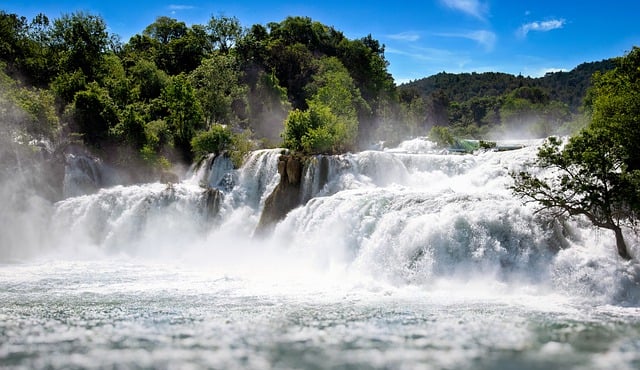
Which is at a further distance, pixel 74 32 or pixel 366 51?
pixel 366 51

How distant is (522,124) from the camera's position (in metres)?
96.9

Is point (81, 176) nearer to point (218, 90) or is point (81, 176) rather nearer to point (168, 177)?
point (168, 177)

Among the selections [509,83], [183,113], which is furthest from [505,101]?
[183,113]

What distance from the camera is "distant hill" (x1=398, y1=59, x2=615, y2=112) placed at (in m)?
161

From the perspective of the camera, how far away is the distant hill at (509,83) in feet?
Answer: 528

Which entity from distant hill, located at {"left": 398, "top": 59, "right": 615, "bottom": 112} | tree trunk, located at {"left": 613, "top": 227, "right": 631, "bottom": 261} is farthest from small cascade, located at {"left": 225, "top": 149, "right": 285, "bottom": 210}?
distant hill, located at {"left": 398, "top": 59, "right": 615, "bottom": 112}

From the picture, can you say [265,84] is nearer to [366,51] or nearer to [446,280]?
[366,51]

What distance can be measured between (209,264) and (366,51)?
45119 mm

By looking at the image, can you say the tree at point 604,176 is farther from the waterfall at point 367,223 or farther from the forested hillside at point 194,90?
the forested hillside at point 194,90

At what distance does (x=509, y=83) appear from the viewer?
16838 cm

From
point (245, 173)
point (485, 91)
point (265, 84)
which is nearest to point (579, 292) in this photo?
point (245, 173)

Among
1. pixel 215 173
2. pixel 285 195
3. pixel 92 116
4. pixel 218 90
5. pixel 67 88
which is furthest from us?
pixel 218 90

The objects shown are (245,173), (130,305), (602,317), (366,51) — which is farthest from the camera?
(366,51)

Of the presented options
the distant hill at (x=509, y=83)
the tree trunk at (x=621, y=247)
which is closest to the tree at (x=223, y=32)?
the tree trunk at (x=621, y=247)
